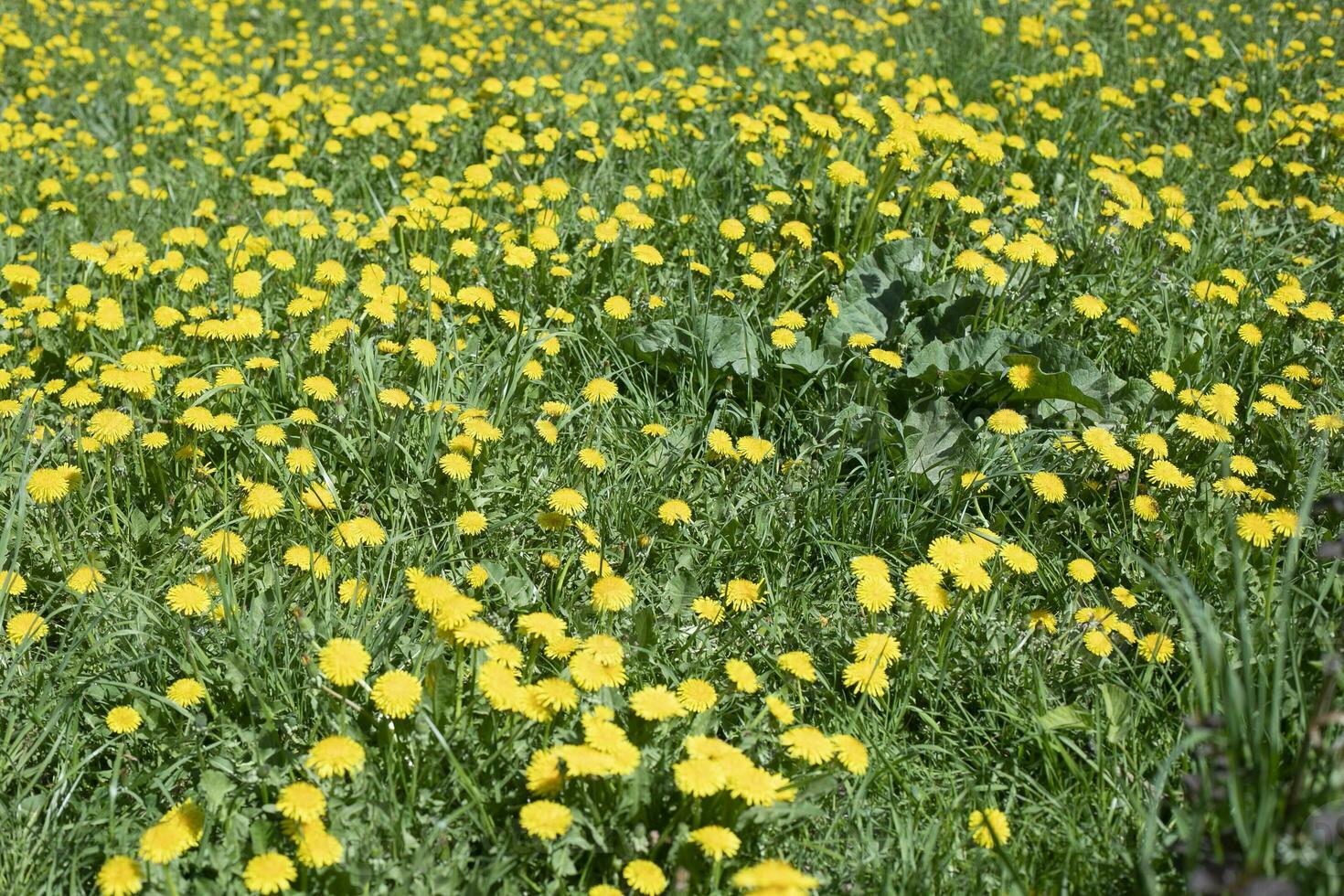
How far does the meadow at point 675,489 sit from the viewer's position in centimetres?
206

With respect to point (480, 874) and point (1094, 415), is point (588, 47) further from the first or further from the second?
point (480, 874)

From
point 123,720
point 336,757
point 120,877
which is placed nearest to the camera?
point 120,877

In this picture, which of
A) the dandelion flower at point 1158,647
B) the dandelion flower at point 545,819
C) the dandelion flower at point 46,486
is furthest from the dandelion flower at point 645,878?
the dandelion flower at point 46,486

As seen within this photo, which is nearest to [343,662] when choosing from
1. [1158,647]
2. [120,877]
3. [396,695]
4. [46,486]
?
[396,695]

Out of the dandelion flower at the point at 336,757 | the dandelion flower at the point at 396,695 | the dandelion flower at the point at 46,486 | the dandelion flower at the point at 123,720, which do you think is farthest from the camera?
the dandelion flower at the point at 46,486

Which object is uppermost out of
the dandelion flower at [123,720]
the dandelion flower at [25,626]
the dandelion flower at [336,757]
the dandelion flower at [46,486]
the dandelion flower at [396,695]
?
the dandelion flower at [396,695]

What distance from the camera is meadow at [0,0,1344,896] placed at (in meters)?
2.06

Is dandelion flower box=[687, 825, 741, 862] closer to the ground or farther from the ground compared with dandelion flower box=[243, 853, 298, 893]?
farther from the ground

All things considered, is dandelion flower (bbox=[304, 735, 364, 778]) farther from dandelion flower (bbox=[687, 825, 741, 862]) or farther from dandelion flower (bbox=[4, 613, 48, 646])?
dandelion flower (bbox=[4, 613, 48, 646])

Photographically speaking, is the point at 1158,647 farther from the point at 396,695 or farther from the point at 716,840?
the point at 396,695

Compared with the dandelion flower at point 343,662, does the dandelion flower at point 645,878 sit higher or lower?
lower

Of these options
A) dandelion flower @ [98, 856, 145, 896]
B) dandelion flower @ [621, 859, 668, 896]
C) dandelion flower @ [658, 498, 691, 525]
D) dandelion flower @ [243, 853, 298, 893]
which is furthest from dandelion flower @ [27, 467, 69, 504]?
dandelion flower @ [621, 859, 668, 896]

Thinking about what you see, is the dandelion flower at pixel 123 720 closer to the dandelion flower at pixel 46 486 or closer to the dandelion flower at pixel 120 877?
the dandelion flower at pixel 120 877

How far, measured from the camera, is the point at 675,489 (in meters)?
3.11
